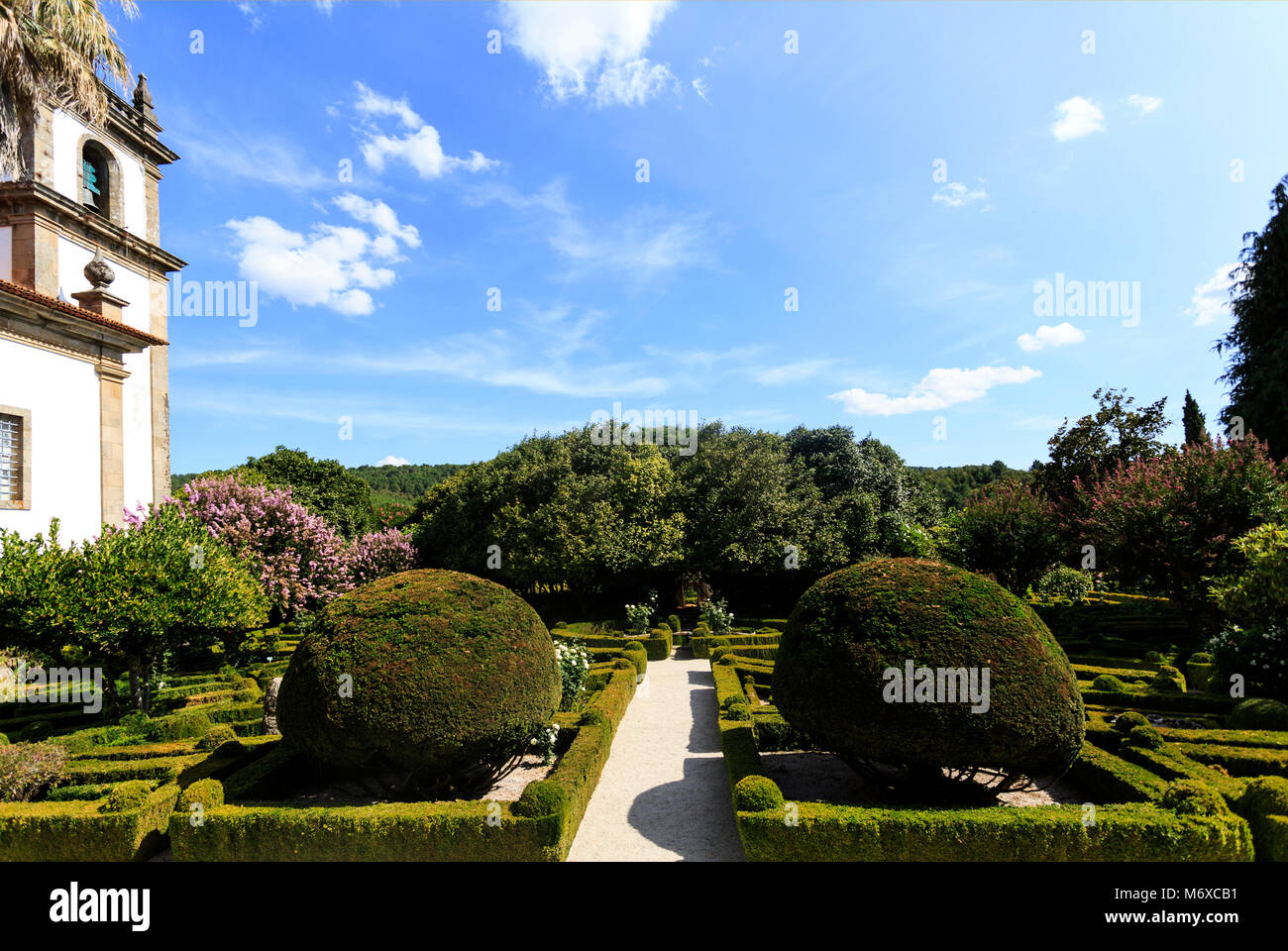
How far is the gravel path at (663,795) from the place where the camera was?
7871 mm

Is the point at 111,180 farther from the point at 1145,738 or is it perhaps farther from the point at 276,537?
the point at 1145,738

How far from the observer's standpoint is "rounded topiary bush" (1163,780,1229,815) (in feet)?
22.9

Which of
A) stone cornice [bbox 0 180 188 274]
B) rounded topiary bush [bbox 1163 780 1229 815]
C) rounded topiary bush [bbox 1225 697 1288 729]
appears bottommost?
rounded topiary bush [bbox 1225 697 1288 729]

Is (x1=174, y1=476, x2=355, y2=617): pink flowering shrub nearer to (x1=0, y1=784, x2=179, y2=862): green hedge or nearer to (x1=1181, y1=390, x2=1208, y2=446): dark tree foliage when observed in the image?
(x1=0, y1=784, x2=179, y2=862): green hedge

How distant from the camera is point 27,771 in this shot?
8859mm

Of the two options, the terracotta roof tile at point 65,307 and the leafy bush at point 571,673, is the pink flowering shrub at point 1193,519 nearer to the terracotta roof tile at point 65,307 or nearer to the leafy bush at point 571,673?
the leafy bush at point 571,673

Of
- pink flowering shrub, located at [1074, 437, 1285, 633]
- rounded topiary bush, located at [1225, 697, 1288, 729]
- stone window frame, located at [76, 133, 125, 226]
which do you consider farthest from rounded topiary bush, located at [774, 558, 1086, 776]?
stone window frame, located at [76, 133, 125, 226]

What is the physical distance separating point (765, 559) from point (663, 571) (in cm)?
600

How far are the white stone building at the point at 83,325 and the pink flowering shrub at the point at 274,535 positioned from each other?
246 centimetres

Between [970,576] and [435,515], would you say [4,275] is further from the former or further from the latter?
[970,576]

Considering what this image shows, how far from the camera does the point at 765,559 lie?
28.2 meters

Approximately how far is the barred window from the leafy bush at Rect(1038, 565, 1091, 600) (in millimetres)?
35645

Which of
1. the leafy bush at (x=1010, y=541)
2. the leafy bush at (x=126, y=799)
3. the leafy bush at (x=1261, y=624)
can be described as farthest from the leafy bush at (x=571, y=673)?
the leafy bush at (x=1010, y=541)
